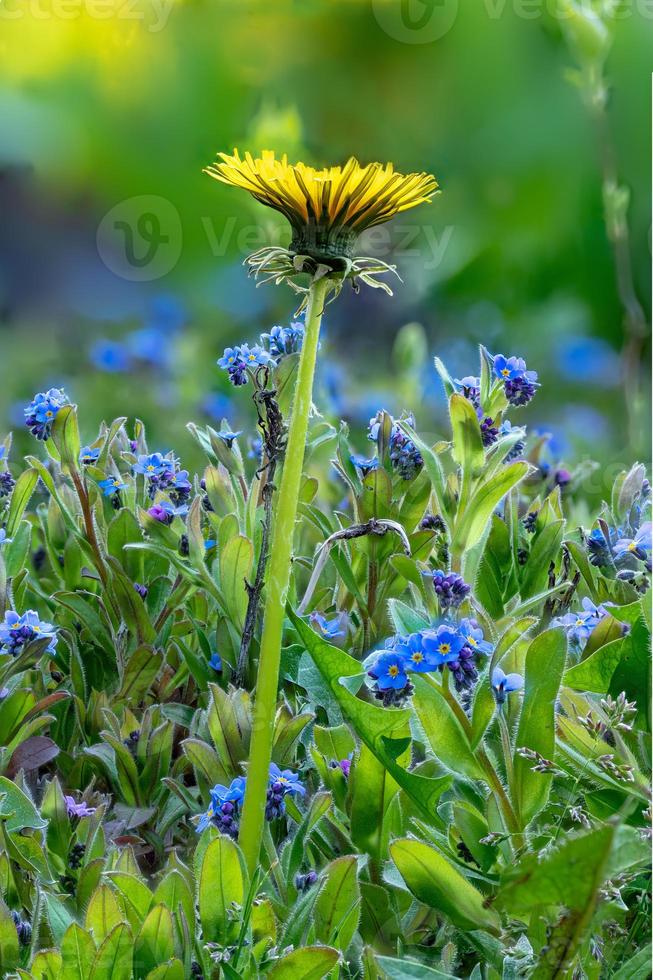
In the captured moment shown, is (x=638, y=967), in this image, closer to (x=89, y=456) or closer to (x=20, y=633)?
(x=20, y=633)

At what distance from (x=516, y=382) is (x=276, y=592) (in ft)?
0.88

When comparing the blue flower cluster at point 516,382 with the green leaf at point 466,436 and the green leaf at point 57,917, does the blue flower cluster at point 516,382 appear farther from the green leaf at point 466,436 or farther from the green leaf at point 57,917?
the green leaf at point 57,917

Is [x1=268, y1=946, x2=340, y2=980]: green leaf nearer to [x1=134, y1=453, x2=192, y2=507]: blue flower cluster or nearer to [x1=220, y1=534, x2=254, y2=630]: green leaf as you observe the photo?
[x1=220, y1=534, x2=254, y2=630]: green leaf

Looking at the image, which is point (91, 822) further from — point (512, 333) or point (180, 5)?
point (180, 5)

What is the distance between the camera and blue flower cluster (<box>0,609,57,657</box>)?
56 centimetres

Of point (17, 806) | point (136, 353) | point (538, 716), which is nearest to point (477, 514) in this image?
point (538, 716)

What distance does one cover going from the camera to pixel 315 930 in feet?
1.45

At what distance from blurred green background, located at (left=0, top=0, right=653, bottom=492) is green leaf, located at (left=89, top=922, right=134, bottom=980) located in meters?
1.39

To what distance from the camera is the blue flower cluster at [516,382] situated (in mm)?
646

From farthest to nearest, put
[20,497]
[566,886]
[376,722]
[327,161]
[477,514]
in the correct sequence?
[327,161] → [20,497] → [477,514] → [376,722] → [566,886]

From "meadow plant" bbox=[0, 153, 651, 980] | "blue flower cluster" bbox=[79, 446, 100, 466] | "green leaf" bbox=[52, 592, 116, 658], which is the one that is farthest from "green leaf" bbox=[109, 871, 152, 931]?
"blue flower cluster" bbox=[79, 446, 100, 466]

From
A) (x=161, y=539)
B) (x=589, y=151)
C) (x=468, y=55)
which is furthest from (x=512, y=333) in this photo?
(x=161, y=539)

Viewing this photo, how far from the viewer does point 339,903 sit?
43 centimetres

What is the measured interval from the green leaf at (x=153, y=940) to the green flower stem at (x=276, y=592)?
4 cm
